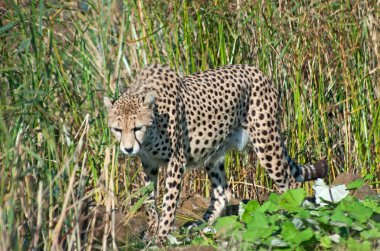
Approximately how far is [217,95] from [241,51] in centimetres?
82

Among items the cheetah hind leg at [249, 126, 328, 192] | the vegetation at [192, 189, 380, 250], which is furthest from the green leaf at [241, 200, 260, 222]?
the cheetah hind leg at [249, 126, 328, 192]

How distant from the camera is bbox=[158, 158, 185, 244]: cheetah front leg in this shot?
19.1ft

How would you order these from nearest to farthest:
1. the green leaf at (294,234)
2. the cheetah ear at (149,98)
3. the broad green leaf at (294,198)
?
the green leaf at (294,234) < the broad green leaf at (294,198) < the cheetah ear at (149,98)

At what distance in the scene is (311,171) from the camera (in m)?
6.46

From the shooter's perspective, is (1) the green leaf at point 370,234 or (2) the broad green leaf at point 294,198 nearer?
(1) the green leaf at point 370,234

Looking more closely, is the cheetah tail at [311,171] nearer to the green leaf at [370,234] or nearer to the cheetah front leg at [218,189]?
the cheetah front leg at [218,189]

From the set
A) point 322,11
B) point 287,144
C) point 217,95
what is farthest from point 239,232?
point 322,11

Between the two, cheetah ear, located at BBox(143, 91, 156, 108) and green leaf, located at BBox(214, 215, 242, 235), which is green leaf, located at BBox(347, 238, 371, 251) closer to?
green leaf, located at BBox(214, 215, 242, 235)

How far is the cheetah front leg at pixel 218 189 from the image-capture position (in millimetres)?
6486

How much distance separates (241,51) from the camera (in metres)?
7.02

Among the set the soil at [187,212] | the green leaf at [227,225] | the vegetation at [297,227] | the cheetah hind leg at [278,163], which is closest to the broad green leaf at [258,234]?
the vegetation at [297,227]

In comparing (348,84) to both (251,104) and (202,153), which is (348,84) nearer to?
(251,104)

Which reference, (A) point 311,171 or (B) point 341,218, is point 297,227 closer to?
(B) point 341,218

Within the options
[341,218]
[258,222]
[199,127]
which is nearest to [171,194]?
[199,127]
